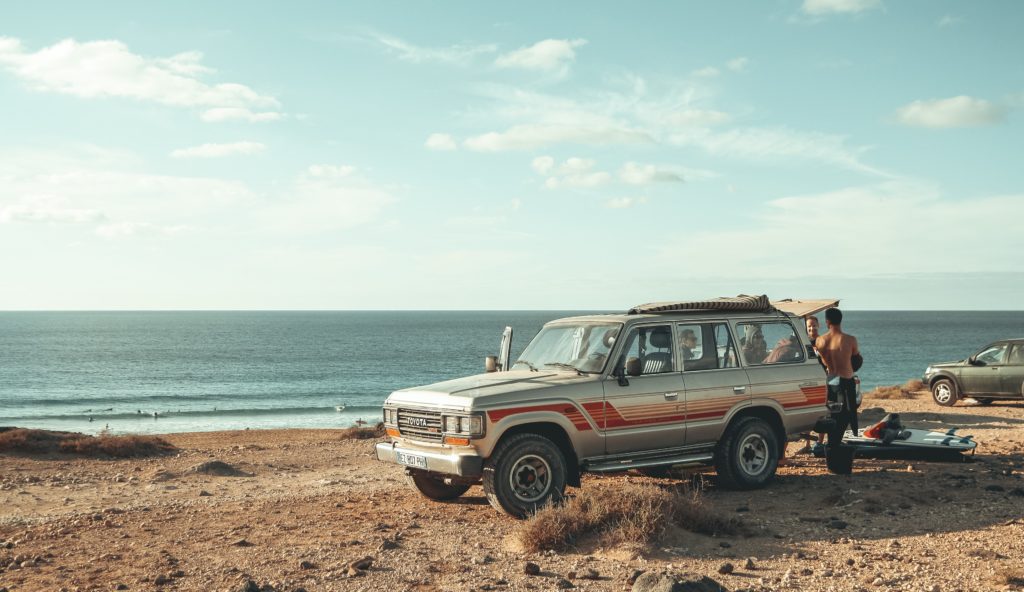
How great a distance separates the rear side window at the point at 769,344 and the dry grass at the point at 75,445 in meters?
12.6

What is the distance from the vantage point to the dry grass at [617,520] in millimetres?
7219

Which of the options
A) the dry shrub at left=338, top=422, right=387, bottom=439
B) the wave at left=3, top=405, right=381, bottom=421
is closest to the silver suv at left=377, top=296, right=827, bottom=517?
the dry shrub at left=338, top=422, right=387, bottom=439

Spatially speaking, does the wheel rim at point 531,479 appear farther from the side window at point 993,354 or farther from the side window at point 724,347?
the side window at point 993,354

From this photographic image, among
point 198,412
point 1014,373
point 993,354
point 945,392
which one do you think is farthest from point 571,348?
point 198,412

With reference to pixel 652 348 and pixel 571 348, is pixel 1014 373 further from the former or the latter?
pixel 571 348

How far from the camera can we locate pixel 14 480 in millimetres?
12672

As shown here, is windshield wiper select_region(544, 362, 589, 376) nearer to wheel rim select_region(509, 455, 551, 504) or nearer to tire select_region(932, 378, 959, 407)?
wheel rim select_region(509, 455, 551, 504)

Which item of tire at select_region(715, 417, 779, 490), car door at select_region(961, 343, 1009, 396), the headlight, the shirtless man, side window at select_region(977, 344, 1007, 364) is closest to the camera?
the headlight

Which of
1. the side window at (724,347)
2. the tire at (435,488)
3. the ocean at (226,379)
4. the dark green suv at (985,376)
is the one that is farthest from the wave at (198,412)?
the side window at (724,347)

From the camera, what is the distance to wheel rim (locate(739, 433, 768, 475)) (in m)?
9.95

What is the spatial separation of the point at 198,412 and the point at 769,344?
31.3m

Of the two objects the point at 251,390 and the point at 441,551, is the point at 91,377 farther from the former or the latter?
the point at 441,551

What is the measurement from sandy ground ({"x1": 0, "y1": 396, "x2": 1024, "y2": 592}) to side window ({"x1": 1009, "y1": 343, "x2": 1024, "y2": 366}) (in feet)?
34.8

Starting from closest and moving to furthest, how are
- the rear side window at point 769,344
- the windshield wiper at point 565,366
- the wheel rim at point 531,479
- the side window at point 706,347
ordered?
the wheel rim at point 531,479 → the windshield wiper at point 565,366 → the side window at point 706,347 → the rear side window at point 769,344
